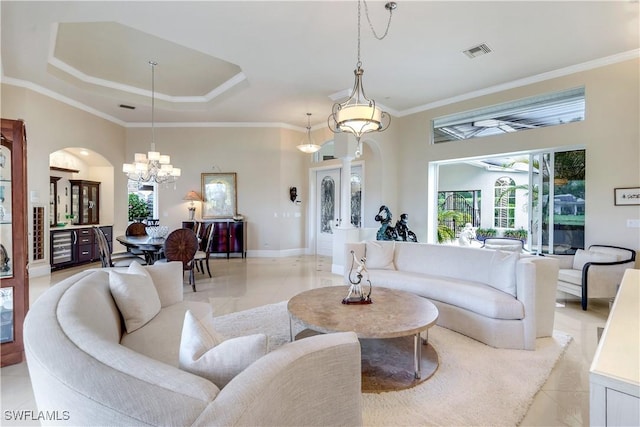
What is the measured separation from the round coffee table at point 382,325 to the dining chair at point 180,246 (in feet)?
7.81

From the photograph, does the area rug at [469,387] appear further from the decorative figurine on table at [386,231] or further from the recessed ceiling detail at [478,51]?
the recessed ceiling detail at [478,51]

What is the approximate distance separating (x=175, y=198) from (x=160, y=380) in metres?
7.71

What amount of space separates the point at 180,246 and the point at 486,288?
13.0 ft

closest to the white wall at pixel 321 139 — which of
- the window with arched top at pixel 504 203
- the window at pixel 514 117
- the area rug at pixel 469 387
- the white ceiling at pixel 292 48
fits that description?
the window at pixel 514 117

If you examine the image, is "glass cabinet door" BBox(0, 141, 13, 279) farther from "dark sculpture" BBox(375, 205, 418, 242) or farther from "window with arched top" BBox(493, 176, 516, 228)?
"window with arched top" BBox(493, 176, 516, 228)

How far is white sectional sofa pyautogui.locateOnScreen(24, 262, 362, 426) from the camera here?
799 millimetres

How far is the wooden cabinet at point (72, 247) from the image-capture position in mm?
6012

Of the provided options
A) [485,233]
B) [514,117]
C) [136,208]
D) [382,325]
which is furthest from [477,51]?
[136,208]

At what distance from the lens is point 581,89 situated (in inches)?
183

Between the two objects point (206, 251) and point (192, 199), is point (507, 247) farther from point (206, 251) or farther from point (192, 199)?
point (192, 199)

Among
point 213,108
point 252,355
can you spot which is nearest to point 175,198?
point 213,108

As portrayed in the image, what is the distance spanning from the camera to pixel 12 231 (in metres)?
2.57

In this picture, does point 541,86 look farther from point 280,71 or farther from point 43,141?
point 43,141

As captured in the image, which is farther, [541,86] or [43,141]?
[43,141]
